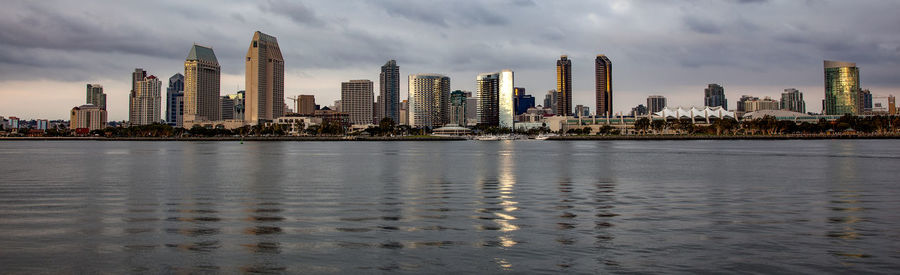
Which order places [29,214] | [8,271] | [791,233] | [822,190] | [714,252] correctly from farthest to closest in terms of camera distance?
[822,190]
[29,214]
[791,233]
[714,252]
[8,271]

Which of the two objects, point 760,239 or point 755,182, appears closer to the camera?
point 760,239

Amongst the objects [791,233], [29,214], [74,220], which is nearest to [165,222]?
[74,220]

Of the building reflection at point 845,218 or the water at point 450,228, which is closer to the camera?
the water at point 450,228

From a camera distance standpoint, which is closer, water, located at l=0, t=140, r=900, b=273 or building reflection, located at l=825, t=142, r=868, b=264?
water, located at l=0, t=140, r=900, b=273

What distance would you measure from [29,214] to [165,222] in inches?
263

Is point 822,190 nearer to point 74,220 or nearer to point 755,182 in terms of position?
point 755,182

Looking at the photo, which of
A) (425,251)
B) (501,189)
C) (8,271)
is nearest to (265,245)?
(425,251)

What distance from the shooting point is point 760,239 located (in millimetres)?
17500

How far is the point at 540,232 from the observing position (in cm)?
1884

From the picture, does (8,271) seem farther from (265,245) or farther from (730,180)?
(730,180)

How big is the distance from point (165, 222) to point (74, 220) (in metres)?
3.67

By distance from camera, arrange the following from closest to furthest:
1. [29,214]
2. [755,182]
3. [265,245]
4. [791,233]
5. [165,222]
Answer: [265,245], [791,233], [165,222], [29,214], [755,182]

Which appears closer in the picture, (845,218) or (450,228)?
(450,228)

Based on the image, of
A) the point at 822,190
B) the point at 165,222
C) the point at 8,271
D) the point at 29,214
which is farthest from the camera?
the point at 822,190
